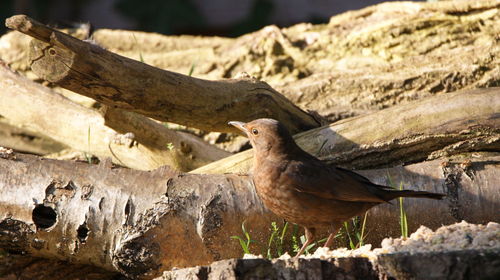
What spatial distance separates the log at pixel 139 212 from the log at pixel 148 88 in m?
0.44

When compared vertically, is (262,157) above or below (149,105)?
below

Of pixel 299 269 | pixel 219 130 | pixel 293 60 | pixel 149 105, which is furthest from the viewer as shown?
pixel 293 60

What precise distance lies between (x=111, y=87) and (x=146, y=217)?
0.73 metres

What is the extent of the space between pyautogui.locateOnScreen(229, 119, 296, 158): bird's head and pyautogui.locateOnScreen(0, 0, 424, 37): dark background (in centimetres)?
505

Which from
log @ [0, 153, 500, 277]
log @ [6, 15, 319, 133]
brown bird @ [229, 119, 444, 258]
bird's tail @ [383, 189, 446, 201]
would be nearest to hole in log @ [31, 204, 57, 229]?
log @ [0, 153, 500, 277]

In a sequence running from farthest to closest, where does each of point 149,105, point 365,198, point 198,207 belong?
point 149,105, point 198,207, point 365,198

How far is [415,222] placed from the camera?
3.70 meters

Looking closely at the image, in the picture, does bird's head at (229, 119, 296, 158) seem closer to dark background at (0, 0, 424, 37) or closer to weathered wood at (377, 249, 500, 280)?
weathered wood at (377, 249, 500, 280)

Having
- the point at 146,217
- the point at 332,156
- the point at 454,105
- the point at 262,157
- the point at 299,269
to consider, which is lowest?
the point at 299,269

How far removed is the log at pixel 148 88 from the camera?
3.37m

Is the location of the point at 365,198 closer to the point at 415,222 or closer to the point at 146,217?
the point at 415,222

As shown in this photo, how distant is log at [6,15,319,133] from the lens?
3373 millimetres

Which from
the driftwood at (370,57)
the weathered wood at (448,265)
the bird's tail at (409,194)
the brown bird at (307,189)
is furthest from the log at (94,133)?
the weathered wood at (448,265)

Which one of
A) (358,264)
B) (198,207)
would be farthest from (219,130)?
(358,264)
